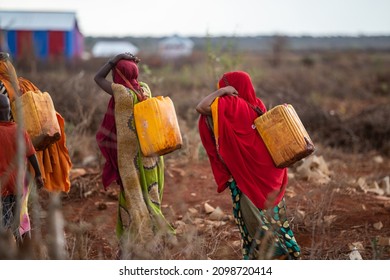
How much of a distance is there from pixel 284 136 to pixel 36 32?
9947 mm

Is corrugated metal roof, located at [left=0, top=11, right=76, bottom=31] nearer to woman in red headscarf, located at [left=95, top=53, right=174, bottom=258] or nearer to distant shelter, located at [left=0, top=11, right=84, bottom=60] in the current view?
distant shelter, located at [left=0, top=11, right=84, bottom=60]

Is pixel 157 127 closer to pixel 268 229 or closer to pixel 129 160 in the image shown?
pixel 129 160

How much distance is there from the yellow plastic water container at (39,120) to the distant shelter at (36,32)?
13.3 ft

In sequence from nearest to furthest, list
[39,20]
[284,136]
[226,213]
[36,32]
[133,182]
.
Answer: [284,136] < [133,182] < [226,213] < [39,20] < [36,32]

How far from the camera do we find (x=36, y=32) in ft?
42.3

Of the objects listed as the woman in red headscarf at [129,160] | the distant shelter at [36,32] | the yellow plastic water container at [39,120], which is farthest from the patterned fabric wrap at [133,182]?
the distant shelter at [36,32]

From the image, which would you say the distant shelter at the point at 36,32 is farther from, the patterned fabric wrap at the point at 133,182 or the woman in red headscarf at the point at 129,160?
the patterned fabric wrap at the point at 133,182

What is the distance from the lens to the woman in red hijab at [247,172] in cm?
412

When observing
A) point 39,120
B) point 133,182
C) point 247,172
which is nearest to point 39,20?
point 39,120

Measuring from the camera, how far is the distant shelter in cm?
1127

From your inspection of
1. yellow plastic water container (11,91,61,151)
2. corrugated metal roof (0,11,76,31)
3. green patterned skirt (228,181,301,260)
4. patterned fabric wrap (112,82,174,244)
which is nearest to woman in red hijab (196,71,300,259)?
green patterned skirt (228,181,301,260)

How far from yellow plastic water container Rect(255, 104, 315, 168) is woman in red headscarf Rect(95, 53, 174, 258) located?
2.86ft

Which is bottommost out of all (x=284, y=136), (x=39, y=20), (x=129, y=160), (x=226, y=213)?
(x=226, y=213)
